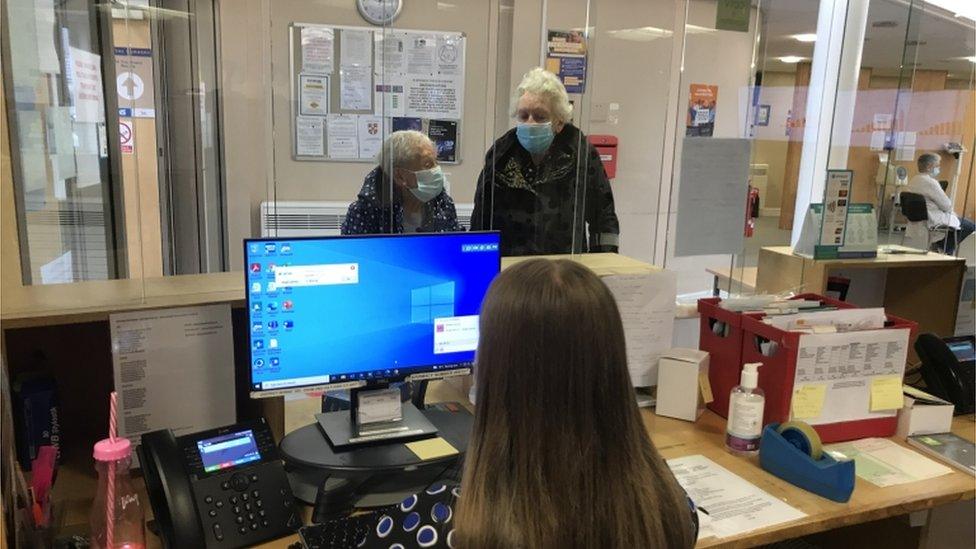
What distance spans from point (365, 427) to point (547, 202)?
1.42 meters

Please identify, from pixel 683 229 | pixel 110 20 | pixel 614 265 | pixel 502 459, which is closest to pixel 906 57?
pixel 683 229

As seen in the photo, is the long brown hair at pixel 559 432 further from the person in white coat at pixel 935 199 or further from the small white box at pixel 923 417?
the person in white coat at pixel 935 199

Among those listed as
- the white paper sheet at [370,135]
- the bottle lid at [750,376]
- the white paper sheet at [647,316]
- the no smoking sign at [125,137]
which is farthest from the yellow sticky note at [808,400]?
the white paper sheet at [370,135]

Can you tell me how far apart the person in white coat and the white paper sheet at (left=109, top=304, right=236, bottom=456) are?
279 centimetres

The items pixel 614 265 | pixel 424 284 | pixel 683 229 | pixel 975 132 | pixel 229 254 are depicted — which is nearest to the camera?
pixel 424 284

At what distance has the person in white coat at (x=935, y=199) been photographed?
9.71ft

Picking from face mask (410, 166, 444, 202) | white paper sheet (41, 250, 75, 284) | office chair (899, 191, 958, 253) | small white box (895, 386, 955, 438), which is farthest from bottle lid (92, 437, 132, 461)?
office chair (899, 191, 958, 253)

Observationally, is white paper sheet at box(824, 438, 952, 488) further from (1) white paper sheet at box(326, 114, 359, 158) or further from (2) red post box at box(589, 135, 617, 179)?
(2) red post box at box(589, 135, 617, 179)

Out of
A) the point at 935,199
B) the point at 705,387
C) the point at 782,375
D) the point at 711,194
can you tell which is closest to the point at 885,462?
the point at 782,375

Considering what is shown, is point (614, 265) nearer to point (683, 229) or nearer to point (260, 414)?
point (683, 229)

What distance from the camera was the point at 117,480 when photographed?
110 centimetres

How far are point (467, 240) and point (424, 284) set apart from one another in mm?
132

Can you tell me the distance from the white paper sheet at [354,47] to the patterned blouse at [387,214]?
4.59ft

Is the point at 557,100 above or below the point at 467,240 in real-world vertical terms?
above
